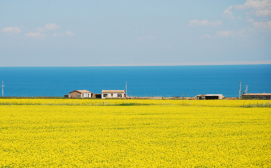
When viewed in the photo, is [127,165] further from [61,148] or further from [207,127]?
[207,127]

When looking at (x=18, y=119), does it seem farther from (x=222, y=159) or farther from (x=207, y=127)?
(x=222, y=159)

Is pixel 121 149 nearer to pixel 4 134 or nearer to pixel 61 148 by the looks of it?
pixel 61 148

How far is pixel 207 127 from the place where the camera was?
28422 mm

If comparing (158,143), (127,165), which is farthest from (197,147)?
(127,165)

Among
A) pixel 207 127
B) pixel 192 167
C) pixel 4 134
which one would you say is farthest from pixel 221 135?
pixel 4 134

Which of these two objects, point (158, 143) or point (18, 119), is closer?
point (158, 143)

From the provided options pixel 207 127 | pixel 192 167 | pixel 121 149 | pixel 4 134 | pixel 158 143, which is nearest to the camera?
pixel 192 167

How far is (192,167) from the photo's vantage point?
1598cm

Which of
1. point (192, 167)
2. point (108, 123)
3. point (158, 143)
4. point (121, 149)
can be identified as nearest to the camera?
point (192, 167)

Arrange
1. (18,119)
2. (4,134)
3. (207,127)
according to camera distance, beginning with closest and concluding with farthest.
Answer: (4,134) → (207,127) → (18,119)

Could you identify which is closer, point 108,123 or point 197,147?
A: point 197,147

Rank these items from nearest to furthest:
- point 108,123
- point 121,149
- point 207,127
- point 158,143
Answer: point 121,149 < point 158,143 < point 207,127 < point 108,123

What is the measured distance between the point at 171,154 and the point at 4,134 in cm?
1423

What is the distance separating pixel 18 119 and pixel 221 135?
2191cm
